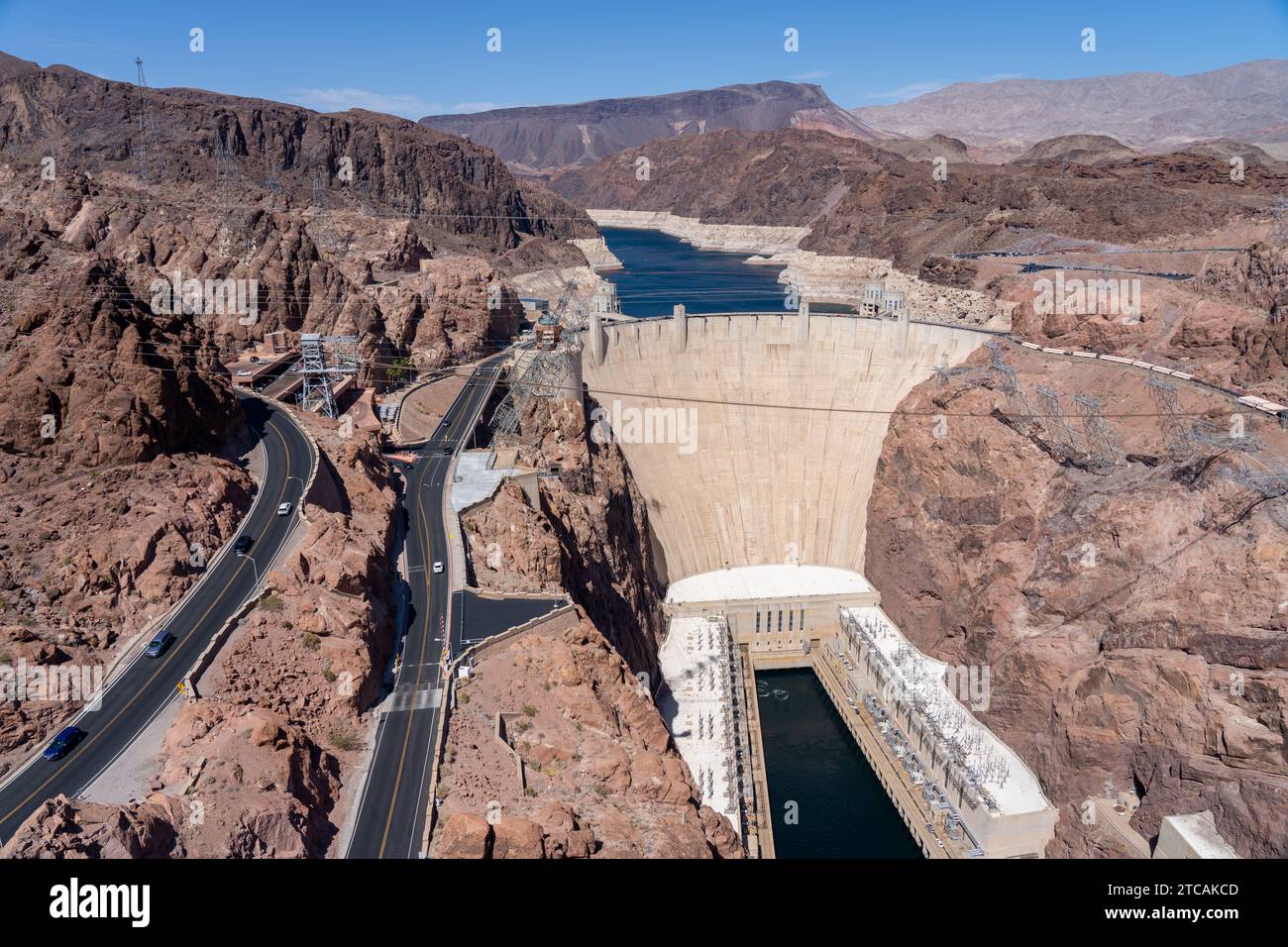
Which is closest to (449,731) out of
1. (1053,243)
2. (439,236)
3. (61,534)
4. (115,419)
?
(61,534)

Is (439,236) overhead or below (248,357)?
overhead

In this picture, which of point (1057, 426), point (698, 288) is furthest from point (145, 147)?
point (1057, 426)

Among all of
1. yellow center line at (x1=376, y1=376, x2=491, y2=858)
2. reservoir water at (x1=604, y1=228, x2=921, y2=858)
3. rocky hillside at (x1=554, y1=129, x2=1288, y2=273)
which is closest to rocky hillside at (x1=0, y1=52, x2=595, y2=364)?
yellow center line at (x1=376, y1=376, x2=491, y2=858)

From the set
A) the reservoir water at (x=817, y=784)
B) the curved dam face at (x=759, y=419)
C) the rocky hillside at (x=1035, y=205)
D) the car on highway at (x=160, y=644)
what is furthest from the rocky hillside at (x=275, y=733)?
the rocky hillside at (x=1035, y=205)

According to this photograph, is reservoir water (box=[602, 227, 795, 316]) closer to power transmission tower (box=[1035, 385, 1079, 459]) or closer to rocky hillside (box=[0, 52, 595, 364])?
rocky hillside (box=[0, 52, 595, 364])

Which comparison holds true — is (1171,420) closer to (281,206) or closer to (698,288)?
(281,206)
